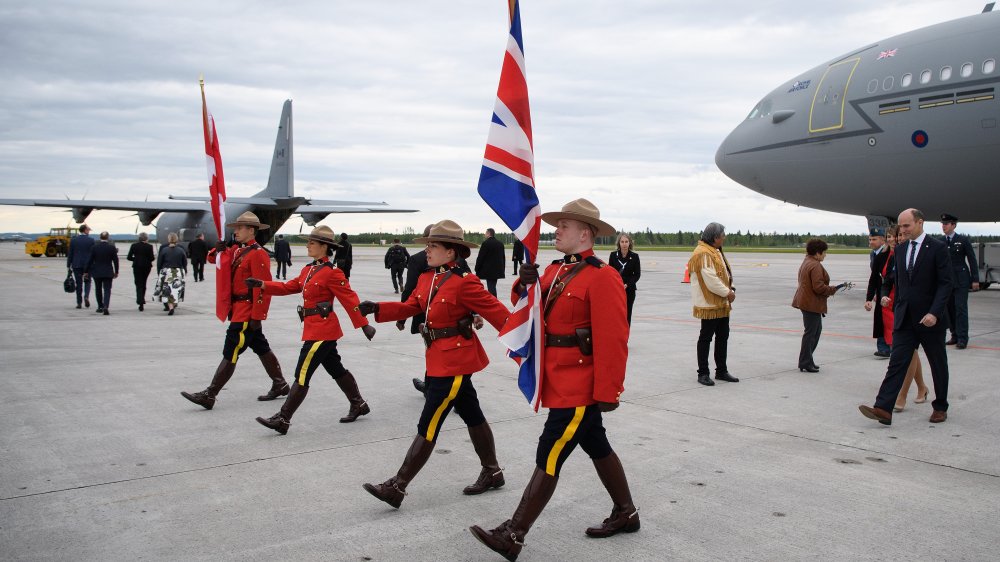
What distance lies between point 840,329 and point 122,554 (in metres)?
11.7

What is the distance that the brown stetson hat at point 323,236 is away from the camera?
621 centimetres

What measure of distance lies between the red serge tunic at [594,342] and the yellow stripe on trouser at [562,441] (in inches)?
1.8

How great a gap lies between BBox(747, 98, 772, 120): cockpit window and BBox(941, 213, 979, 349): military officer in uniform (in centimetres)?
808

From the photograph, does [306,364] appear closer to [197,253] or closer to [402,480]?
[402,480]

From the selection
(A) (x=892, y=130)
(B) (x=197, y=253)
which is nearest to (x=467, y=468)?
(A) (x=892, y=130)

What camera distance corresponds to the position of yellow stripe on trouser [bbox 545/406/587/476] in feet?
12.1

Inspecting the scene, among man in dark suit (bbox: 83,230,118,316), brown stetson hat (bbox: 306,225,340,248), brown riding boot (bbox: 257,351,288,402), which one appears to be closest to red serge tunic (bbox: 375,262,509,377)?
brown stetson hat (bbox: 306,225,340,248)

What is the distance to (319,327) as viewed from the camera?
6098 millimetres

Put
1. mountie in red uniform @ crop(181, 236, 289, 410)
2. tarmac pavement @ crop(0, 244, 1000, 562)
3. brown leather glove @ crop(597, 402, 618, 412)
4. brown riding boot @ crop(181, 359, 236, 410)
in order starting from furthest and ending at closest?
1. mountie in red uniform @ crop(181, 236, 289, 410)
2. brown riding boot @ crop(181, 359, 236, 410)
3. tarmac pavement @ crop(0, 244, 1000, 562)
4. brown leather glove @ crop(597, 402, 618, 412)

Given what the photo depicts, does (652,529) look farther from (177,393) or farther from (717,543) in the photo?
(177,393)

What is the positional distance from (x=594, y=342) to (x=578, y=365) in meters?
0.17

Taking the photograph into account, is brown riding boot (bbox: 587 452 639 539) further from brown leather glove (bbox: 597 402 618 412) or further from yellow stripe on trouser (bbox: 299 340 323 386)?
yellow stripe on trouser (bbox: 299 340 323 386)

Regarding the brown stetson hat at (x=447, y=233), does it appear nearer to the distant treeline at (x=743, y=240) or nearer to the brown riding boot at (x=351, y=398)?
the brown riding boot at (x=351, y=398)

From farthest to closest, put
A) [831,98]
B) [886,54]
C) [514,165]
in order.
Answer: [831,98] < [886,54] < [514,165]
